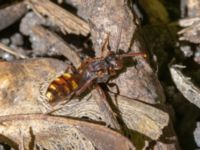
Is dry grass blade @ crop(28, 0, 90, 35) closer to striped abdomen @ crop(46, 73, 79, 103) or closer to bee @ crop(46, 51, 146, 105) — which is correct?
bee @ crop(46, 51, 146, 105)

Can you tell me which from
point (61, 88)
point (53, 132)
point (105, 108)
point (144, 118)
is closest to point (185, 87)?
point (144, 118)

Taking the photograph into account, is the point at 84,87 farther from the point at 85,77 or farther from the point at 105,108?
the point at 105,108

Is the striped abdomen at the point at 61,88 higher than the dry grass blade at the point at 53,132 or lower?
higher

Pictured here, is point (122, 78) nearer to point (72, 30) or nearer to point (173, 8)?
point (72, 30)

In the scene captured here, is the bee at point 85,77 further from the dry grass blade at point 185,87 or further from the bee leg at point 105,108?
the dry grass blade at point 185,87

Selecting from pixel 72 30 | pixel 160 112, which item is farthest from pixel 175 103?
pixel 72 30

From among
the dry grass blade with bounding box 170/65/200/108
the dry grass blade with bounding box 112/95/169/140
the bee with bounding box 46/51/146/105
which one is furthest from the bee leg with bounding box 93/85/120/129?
the dry grass blade with bounding box 170/65/200/108

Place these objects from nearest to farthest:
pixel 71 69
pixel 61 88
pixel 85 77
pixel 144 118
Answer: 1. pixel 144 118
2. pixel 61 88
3. pixel 71 69
4. pixel 85 77

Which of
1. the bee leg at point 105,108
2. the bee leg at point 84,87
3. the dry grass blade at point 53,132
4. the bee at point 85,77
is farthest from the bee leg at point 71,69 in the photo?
the dry grass blade at point 53,132
